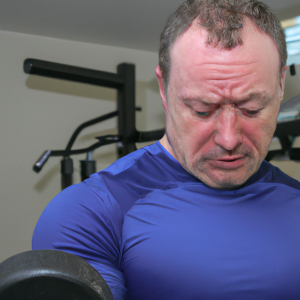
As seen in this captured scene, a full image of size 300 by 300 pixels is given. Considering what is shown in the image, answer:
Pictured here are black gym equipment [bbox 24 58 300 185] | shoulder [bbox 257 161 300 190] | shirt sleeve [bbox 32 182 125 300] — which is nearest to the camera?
shirt sleeve [bbox 32 182 125 300]

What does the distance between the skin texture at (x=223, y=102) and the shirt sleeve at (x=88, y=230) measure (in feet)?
0.62

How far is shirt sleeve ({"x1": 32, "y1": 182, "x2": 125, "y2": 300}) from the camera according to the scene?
569 millimetres

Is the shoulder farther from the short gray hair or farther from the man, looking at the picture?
the short gray hair

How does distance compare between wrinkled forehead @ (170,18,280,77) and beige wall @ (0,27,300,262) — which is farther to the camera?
beige wall @ (0,27,300,262)

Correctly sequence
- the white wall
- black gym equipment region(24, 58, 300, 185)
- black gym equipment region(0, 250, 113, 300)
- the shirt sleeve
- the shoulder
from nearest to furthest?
black gym equipment region(0, 250, 113, 300)
the shirt sleeve
the shoulder
black gym equipment region(24, 58, 300, 185)
the white wall

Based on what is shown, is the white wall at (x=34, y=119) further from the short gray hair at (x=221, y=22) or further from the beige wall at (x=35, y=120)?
the short gray hair at (x=221, y=22)

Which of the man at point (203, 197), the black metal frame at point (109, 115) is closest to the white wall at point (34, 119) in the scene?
the black metal frame at point (109, 115)

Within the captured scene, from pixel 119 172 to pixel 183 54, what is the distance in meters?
0.26

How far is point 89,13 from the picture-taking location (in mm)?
1530

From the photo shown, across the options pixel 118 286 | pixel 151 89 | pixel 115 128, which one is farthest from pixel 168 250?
pixel 151 89

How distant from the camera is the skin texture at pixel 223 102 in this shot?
2.03ft

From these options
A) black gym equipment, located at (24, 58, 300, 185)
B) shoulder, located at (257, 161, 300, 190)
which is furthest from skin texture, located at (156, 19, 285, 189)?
black gym equipment, located at (24, 58, 300, 185)

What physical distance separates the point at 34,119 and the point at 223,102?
128cm

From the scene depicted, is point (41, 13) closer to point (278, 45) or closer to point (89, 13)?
point (89, 13)
